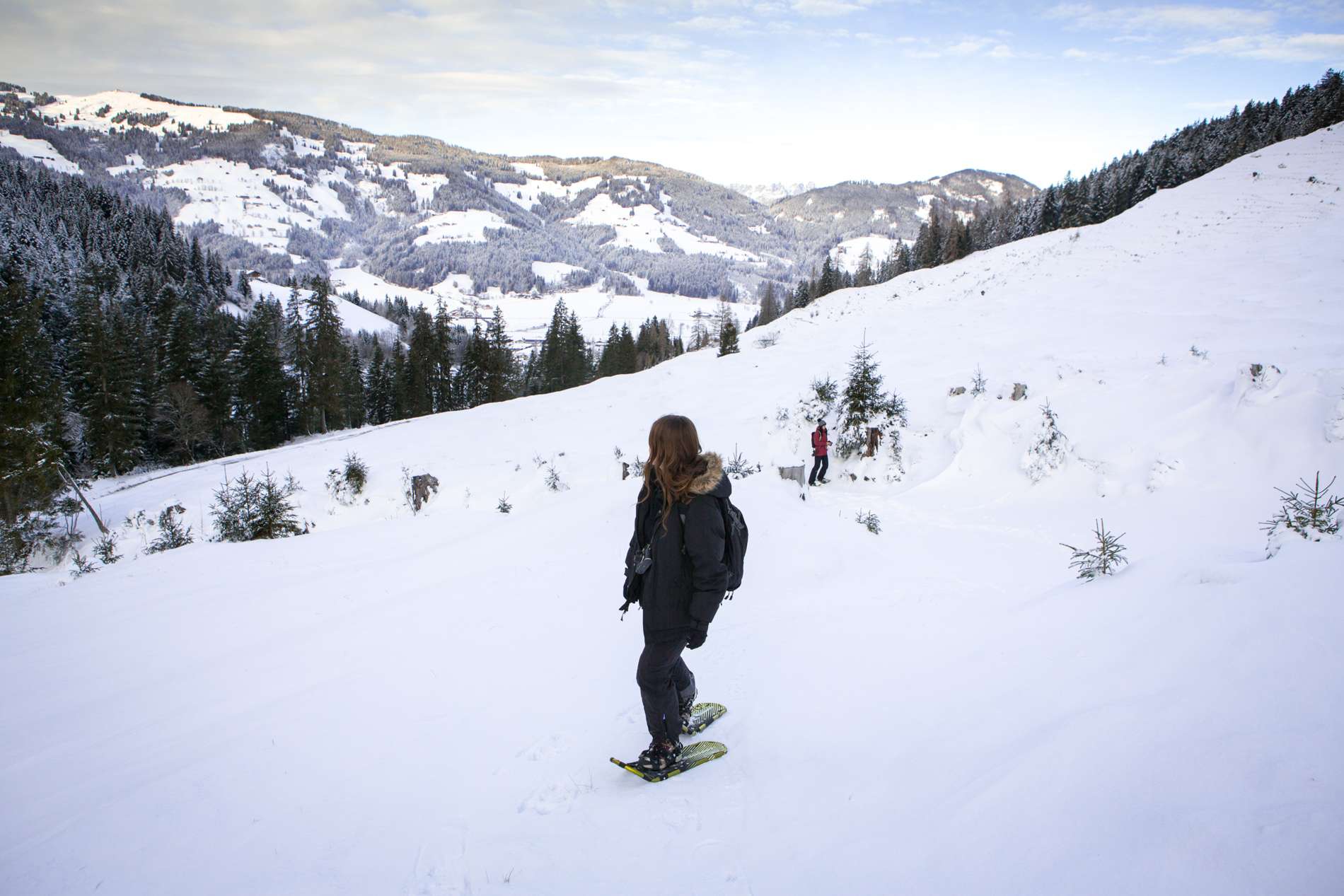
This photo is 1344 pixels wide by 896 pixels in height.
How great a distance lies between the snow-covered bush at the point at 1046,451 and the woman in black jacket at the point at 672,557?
34.9 ft

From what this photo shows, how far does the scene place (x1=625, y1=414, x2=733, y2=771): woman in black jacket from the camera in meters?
3.36

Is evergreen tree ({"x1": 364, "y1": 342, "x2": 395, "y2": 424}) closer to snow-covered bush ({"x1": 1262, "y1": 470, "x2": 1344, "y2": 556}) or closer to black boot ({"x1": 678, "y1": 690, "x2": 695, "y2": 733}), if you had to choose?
black boot ({"x1": 678, "y1": 690, "x2": 695, "y2": 733})

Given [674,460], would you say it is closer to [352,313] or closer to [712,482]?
[712,482]

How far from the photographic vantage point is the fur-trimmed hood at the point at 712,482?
3363mm

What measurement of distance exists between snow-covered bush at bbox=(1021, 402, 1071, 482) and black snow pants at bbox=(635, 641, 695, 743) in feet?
34.9

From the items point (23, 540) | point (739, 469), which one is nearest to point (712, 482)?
point (739, 469)

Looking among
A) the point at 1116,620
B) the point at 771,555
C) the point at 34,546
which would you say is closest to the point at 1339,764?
the point at 1116,620

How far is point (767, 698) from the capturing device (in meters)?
4.68

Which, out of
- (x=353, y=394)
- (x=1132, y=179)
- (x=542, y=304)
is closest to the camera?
(x=353, y=394)

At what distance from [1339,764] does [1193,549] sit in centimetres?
380

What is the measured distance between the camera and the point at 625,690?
4969 mm

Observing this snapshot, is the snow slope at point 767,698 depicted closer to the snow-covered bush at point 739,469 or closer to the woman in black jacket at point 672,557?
the woman in black jacket at point 672,557

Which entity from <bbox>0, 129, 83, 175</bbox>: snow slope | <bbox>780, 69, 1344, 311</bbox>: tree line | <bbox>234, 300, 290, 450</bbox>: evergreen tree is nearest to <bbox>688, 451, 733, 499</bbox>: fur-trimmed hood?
<bbox>234, 300, 290, 450</bbox>: evergreen tree

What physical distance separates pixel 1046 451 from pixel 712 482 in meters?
11.1
